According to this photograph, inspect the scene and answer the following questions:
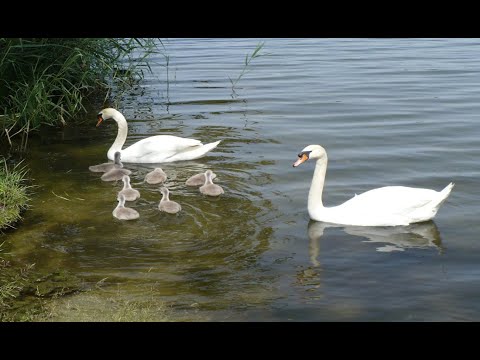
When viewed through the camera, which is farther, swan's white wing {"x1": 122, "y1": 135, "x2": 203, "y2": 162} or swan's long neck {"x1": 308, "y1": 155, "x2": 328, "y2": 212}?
swan's white wing {"x1": 122, "y1": 135, "x2": 203, "y2": 162}

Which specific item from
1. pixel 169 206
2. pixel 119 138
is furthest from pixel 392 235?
pixel 119 138

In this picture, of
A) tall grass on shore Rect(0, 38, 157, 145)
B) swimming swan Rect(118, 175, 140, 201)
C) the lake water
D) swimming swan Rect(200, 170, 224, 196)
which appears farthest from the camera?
tall grass on shore Rect(0, 38, 157, 145)

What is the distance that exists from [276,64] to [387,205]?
1051 centimetres

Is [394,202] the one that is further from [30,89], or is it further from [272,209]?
[30,89]

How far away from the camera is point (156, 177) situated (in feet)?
30.8

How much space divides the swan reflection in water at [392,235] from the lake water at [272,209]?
0.02 metres

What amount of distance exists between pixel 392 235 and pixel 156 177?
3.11m

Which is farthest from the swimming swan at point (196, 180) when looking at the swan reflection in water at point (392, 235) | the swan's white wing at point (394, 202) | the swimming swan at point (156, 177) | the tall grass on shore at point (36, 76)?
the tall grass on shore at point (36, 76)

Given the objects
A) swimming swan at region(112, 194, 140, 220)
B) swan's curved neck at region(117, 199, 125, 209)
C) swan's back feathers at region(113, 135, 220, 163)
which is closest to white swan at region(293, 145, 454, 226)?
swimming swan at region(112, 194, 140, 220)

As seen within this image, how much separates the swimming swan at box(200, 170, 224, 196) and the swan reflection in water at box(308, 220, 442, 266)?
1.20 metres

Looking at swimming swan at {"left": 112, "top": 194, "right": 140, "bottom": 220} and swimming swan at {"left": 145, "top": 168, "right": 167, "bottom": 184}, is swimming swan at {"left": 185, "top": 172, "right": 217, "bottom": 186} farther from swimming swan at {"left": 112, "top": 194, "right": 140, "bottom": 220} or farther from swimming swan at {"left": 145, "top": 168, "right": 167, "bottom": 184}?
swimming swan at {"left": 112, "top": 194, "right": 140, "bottom": 220}

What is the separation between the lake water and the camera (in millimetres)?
6254

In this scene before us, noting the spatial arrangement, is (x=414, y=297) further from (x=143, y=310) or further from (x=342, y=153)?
(x=342, y=153)
